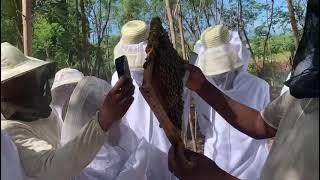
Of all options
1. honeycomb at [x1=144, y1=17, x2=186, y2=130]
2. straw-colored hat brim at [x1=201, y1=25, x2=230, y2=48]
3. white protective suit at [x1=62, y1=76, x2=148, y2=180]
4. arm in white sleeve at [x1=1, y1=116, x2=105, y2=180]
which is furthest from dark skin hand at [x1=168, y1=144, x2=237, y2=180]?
straw-colored hat brim at [x1=201, y1=25, x2=230, y2=48]

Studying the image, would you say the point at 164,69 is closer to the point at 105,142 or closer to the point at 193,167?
the point at 193,167

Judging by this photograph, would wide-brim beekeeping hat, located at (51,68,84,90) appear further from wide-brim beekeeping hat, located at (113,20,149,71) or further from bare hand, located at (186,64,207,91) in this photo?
bare hand, located at (186,64,207,91)

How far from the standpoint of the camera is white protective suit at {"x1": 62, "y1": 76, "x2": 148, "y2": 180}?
8.31ft

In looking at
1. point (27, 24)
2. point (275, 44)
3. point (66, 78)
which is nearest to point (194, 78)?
point (66, 78)

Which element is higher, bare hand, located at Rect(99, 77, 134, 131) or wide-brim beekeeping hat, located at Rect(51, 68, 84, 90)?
bare hand, located at Rect(99, 77, 134, 131)

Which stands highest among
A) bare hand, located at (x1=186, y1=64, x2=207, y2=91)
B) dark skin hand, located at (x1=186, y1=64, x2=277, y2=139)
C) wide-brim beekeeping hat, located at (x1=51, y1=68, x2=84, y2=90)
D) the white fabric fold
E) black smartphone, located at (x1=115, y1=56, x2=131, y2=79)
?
black smartphone, located at (x1=115, y1=56, x2=131, y2=79)

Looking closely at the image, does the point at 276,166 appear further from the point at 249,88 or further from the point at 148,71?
the point at 249,88

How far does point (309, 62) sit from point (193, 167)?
1.79 ft

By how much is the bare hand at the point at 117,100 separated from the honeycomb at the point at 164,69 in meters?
0.17

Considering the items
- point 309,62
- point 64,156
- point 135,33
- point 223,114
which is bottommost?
point 64,156

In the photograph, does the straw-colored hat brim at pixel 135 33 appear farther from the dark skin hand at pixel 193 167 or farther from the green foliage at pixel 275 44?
the green foliage at pixel 275 44

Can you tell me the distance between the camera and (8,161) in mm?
1763

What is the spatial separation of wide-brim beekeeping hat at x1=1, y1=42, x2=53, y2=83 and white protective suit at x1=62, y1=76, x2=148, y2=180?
234 millimetres

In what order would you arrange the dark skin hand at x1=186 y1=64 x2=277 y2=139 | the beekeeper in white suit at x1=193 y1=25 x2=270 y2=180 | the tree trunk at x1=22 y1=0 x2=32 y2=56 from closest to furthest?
the dark skin hand at x1=186 y1=64 x2=277 y2=139 < the beekeeper in white suit at x1=193 y1=25 x2=270 y2=180 < the tree trunk at x1=22 y1=0 x2=32 y2=56
